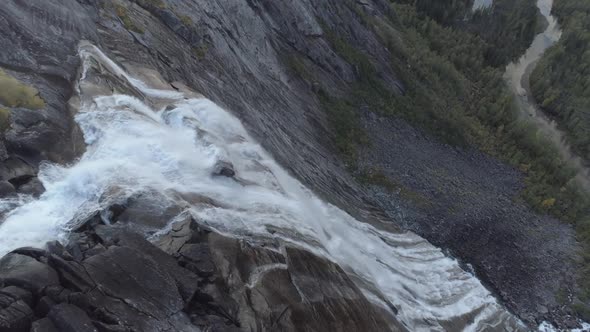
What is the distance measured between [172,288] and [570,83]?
60112mm

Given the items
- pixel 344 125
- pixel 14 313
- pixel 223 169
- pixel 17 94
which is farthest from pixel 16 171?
pixel 344 125

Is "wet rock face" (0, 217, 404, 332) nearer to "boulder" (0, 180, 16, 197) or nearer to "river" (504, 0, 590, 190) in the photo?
"boulder" (0, 180, 16, 197)

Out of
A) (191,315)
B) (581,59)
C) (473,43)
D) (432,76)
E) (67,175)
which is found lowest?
(67,175)

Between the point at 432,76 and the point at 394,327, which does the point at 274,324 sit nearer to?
the point at 394,327

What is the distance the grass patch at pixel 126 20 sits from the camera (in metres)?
30.8

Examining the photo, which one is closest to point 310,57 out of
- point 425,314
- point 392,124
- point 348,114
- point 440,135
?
point 348,114

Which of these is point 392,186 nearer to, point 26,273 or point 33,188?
point 33,188

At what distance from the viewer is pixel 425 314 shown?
27.1 metres

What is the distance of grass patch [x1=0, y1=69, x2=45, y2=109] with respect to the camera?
21.1 metres

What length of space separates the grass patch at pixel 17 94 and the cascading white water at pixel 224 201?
193 centimetres

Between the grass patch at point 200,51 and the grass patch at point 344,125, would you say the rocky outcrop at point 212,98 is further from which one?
the grass patch at point 344,125

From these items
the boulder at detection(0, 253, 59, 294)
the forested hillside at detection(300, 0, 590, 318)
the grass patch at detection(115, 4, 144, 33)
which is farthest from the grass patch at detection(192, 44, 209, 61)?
the boulder at detection(0, 253, 59, 294)

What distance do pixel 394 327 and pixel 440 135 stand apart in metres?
25.3

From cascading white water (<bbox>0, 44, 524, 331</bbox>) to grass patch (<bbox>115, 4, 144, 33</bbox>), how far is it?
4338mm
